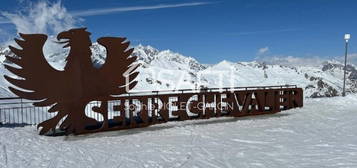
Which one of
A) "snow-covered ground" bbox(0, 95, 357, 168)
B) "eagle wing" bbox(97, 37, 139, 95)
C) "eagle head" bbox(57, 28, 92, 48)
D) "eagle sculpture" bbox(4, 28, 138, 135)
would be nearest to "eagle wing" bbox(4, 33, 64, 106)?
"eagle sculpture" bbox(4, 28, 138, 135)

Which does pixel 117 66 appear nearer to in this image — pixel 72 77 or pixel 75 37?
pixel 72 77

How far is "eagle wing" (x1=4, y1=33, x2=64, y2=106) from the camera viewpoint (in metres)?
11.9

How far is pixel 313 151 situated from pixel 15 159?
27.9ft

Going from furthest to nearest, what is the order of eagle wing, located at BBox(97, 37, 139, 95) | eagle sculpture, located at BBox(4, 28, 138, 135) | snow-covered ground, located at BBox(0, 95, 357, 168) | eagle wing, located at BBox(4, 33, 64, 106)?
eagle wing, located at BBox(97, 37, 139, 95) → eagle sculpture, located at BBox(4, 28, 138, 135) → eagle wing, located at BBox(4, 33, 64, 106) → snow-covered ground, located at BBox(0, 95, 357, 168)

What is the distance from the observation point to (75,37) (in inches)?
506

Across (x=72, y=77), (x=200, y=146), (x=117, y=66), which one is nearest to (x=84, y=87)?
(x=72, y=77)

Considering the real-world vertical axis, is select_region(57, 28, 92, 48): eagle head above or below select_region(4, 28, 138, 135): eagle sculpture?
above

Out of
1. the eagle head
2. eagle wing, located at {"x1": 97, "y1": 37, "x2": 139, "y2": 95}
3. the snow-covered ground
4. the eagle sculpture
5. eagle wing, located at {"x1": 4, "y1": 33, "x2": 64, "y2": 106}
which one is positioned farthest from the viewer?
eagle wing, located at {"x1": 97, "y1": 37, "x2": 139, "y2": 95}

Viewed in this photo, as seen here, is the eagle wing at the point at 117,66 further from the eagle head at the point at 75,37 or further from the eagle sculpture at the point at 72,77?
the eagle head at the point at 75,37

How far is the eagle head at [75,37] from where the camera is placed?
41.6 ft

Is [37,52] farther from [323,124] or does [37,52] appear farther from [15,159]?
[323,124]

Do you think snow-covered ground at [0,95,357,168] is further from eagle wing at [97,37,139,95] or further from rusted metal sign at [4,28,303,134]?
eagle wing at [97,37,139,95]

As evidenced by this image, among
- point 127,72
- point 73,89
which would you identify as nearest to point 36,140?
point 73,89

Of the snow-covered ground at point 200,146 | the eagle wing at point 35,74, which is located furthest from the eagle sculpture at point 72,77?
the snow-covered ground at point 200,146
